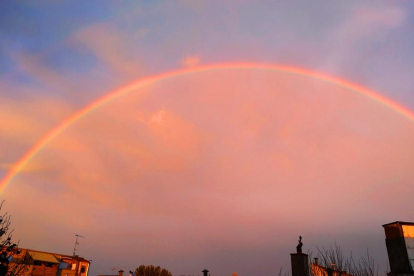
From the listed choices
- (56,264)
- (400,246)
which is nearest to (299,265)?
(400,246)

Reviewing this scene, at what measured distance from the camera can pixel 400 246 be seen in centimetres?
1346

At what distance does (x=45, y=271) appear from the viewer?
46.2 meters

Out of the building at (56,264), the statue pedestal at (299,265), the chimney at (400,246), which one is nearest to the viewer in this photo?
the chimney at (400,246)

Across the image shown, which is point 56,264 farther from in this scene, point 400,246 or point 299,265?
point 400,246

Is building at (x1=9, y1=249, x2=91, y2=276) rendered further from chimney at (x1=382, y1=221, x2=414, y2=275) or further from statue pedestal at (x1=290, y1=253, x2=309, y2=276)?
chimney at (x1=382, y1=221, x2=414, y2=275)

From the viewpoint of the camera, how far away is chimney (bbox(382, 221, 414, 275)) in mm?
13188

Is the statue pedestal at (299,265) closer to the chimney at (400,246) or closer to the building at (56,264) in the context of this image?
the chimney at (400,246)

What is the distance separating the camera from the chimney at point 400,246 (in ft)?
43.3

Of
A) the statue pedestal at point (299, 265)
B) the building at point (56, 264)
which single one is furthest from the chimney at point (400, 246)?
the building at point (56, 264)

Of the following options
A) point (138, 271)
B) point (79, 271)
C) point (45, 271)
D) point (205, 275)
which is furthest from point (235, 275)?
point (138, 271)

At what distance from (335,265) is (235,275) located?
11.8 m

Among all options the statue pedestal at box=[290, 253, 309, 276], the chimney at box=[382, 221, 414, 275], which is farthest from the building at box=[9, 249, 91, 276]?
the chimney at box=[382, 221, 414, 275]

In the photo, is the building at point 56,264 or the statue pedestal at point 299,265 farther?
the building at point 56,264

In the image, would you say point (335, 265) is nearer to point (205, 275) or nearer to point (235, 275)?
point (235, 275)
